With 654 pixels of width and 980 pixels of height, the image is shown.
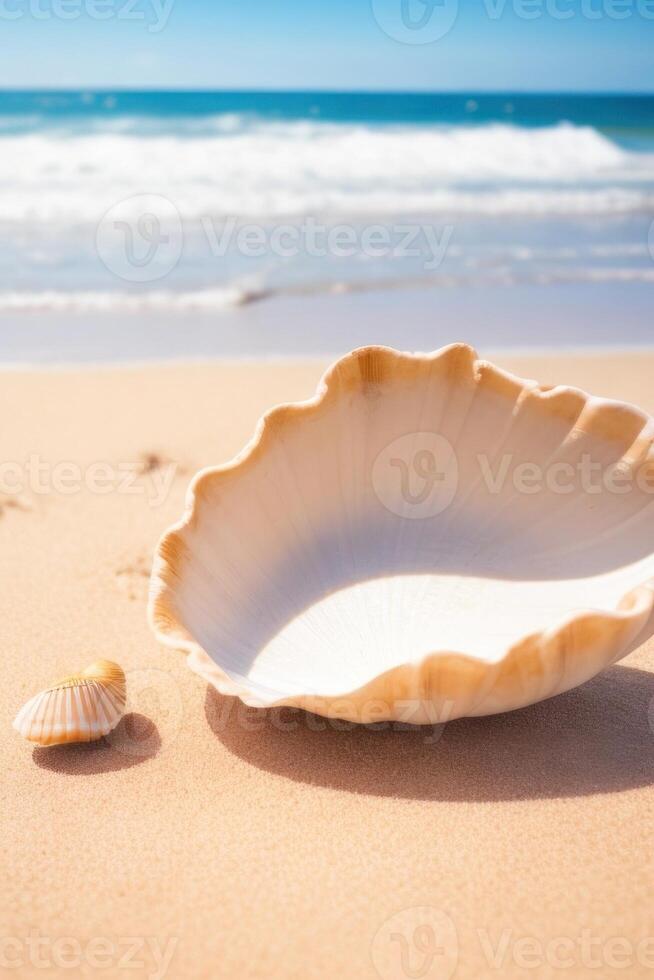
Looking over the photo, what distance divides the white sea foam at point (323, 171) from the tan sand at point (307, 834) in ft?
32.5

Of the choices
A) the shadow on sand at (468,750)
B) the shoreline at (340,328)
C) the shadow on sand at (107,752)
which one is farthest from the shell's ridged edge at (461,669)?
the shoreline at (340,328)

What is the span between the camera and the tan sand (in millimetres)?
1586

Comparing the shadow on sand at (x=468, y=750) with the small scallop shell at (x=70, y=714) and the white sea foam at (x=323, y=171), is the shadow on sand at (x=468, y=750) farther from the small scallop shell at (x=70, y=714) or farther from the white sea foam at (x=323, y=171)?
the white sea foam at (x=323, y=171)

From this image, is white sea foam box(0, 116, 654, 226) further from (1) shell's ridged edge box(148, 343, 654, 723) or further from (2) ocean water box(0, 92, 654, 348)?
(1) shell's ridged edge box(148, 343, 654, 723)

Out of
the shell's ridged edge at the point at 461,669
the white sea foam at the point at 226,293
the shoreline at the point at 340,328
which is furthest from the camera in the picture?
the white sea foam at the point at 226,293

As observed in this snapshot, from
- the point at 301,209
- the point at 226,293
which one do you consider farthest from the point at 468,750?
the point at 301,209

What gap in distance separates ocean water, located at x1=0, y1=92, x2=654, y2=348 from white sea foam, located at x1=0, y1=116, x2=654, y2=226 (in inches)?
2.4

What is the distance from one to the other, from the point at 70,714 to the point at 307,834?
1.83 ft

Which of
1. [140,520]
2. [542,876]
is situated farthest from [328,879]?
[140,520]

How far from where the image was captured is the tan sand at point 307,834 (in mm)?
1586

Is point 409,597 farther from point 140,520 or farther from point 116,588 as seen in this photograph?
point 140,520

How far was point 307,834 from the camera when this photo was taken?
6.06 ft

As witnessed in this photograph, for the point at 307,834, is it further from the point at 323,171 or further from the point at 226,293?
the point at 323,171

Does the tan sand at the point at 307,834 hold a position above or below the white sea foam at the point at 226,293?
below
